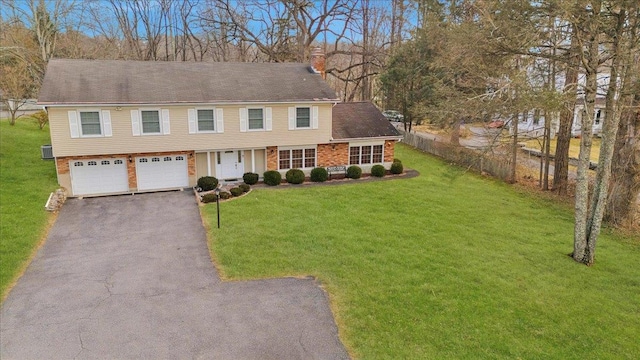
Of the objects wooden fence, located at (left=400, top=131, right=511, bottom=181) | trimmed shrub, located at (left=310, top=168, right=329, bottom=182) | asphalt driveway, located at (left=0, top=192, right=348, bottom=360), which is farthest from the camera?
wooden fence, located at (left=400, top=131, right=511, bottom=181)

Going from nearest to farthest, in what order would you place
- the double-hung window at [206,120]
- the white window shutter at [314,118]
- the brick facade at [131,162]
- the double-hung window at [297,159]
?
the brick facade at [131,162] < the double-hung window at [206,120] < the white window shutter at [314,118] < the double-hung window at [297,159]

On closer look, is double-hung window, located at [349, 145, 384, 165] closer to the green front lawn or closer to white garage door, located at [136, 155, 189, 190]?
the green front lawn

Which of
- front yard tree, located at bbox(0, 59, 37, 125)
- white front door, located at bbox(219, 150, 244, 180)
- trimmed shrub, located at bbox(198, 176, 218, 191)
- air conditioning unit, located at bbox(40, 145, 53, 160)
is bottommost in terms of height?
trimmed shrub, located at bbox(198, 176, 218, 191)

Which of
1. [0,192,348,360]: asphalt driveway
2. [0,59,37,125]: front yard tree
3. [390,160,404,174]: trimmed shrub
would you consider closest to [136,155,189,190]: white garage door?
[0,192,348,360]: asphalt driveway

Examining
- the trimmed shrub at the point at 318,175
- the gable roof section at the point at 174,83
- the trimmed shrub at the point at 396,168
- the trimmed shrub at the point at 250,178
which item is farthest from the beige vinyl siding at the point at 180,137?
the trimmed shrub at the point at 396,168

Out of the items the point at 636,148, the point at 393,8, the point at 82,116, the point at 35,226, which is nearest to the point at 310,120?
the point at 82,116

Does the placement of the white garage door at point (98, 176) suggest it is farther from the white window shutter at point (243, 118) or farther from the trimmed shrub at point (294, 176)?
the trimmed shrub at point (294, 176)

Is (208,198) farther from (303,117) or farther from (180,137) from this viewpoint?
(303,117)

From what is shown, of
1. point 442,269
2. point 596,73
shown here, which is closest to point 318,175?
point 442,269
